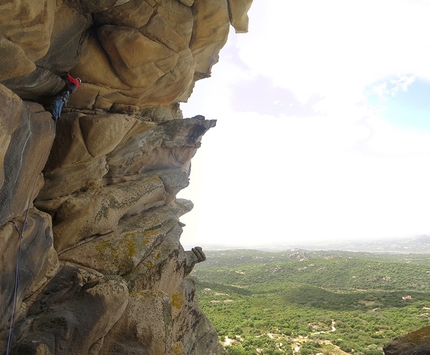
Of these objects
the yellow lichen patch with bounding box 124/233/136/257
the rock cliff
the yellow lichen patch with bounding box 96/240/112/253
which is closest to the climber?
the rock cliff

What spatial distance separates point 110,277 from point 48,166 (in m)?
5.84

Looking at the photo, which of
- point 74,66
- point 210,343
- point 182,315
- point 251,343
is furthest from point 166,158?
point 251,343

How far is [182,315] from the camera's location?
57.3 feet

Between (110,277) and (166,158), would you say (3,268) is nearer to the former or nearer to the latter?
(110,277)

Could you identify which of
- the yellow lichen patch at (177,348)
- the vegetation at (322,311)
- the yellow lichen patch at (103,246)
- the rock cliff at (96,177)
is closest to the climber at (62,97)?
the rock cliff at (96,177)

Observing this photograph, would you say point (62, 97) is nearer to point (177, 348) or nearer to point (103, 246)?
point (103, 246)

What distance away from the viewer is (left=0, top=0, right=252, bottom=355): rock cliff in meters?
8.28

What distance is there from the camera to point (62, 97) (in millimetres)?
11133

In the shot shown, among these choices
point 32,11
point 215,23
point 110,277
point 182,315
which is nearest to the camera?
point 32,11

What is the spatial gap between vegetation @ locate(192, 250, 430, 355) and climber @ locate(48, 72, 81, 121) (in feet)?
94.7

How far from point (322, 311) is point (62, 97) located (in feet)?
176

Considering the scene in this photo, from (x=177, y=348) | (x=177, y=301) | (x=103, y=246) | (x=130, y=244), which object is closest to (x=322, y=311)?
(x=177, y=301)

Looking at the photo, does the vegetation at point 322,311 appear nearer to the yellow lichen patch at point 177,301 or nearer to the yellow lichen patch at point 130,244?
the yellow lichen patch at point 177,301

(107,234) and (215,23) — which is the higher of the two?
(215,23)
